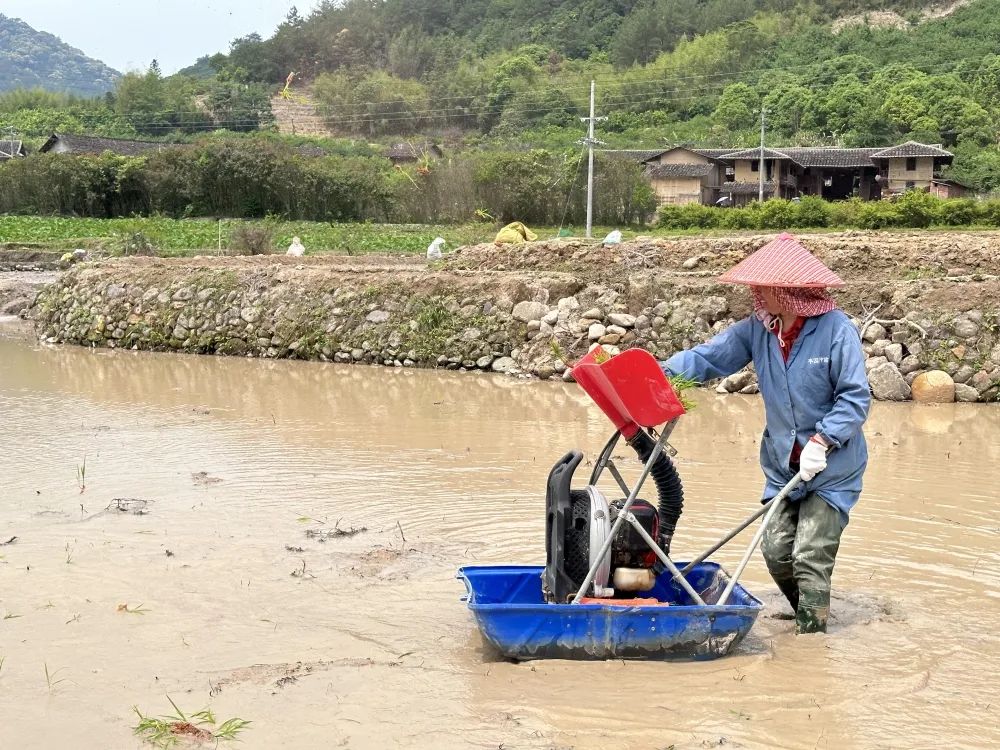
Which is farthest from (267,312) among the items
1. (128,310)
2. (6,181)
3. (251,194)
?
(6,181)

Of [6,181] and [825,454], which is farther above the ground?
[6,181]

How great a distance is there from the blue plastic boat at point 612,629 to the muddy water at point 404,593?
0.25 ft

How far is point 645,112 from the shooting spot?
299ft

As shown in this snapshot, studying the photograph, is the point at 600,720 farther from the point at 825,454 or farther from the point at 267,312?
the point at 267,312

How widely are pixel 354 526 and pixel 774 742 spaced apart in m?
3.65

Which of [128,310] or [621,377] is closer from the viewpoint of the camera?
[621,377]

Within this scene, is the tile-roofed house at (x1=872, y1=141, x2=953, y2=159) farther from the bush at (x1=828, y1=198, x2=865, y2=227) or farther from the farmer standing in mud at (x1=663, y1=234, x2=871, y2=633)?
the farmer standing in mud at (x1=663, y1=234, x2=871, y2=633)

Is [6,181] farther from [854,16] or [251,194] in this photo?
[854,16]

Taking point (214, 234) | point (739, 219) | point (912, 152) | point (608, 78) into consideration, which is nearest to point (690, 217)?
point (739, 219)

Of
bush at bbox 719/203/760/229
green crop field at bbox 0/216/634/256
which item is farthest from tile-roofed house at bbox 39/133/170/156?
bush at bbox 719/203/760/229

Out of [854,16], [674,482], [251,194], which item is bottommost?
[674,482]

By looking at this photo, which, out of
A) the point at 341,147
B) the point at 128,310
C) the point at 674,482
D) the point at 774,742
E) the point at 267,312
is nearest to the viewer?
the point at 774,742

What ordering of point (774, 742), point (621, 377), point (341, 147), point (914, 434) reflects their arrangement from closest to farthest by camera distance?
point (774, 742) → point (621, 377) → point (914, 434) → point (341, 147)

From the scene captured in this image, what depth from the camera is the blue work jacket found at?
4.88 meters
